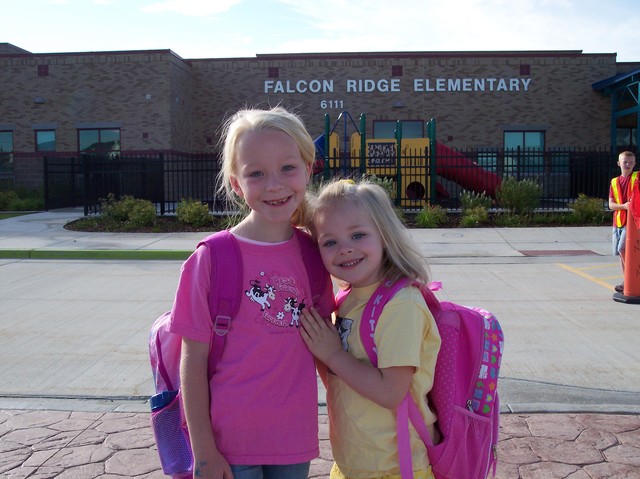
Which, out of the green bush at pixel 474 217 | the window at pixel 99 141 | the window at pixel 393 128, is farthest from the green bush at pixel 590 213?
the window at pixel 99 141

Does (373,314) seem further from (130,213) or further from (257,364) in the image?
(130,213)

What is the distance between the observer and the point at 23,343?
6039 millimetres

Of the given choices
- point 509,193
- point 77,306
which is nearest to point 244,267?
point 77,306

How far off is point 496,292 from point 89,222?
11190mm

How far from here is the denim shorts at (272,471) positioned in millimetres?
2053

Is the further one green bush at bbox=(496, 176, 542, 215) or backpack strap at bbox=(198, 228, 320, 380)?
green bush at bbox=(496, 176, 542, 215)

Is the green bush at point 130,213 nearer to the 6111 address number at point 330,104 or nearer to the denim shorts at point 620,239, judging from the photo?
the denim shorts at point 620,239

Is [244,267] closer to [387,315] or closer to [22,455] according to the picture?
[387,315]

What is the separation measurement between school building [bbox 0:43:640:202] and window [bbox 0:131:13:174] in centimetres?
5

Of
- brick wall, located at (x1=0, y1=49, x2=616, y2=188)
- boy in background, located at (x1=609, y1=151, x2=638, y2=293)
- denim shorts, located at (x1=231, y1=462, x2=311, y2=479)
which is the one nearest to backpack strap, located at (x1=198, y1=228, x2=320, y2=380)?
denim shorts, located at (x1=231, y1=462, x2=311, y2=479)

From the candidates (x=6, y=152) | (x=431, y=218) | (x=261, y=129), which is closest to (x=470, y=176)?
(x=431, y=218)

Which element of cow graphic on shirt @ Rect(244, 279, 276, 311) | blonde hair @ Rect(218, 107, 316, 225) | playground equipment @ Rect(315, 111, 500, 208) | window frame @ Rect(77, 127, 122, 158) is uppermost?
window frame @ Rect(77, 127, 122, 158)

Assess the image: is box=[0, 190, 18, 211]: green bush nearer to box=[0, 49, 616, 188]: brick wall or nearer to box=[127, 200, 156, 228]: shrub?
box=[0, 49, 616, 188]: brick wall

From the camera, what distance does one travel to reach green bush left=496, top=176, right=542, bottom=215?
1638 centimetres
